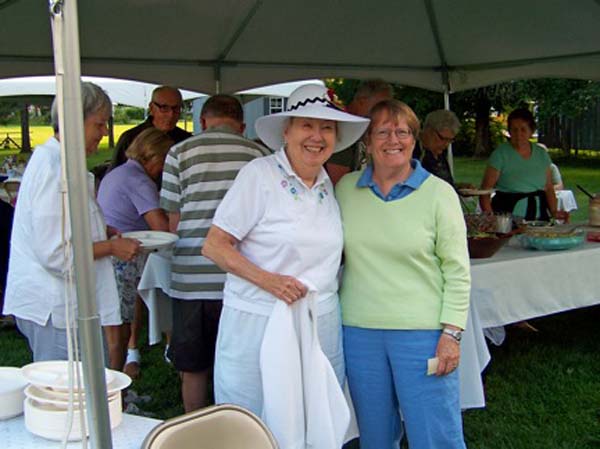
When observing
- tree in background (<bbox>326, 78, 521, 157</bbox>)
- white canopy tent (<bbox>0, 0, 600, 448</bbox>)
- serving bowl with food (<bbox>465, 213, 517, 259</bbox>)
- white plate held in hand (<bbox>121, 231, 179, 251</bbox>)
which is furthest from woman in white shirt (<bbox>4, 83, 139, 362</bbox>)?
tree in background (<bbox>326, 78, 521, 157</bbox>)

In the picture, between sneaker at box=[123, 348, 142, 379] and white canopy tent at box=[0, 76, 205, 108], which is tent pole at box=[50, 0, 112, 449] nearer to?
sneaker at box=[123, 348, 142, 379]

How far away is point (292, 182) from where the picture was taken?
2182mm

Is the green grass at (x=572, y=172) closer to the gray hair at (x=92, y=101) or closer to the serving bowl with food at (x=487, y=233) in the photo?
the serving bowl with food at (x=487, y=233)

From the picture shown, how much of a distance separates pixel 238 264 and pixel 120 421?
559 mm

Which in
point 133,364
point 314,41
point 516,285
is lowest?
point 133,364

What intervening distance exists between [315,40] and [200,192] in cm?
294

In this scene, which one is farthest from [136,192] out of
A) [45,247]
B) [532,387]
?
[532,387]

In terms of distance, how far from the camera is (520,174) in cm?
476

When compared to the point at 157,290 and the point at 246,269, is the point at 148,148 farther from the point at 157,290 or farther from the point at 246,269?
the point at 246,269

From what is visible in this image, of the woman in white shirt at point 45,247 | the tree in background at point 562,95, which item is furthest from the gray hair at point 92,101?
the tree in background at point 562,95

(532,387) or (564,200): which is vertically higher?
(564,200)

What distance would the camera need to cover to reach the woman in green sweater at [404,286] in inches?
86.5

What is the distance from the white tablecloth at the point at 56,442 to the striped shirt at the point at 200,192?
3.08ft

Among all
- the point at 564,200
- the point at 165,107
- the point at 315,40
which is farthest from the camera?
the point at 564,200
